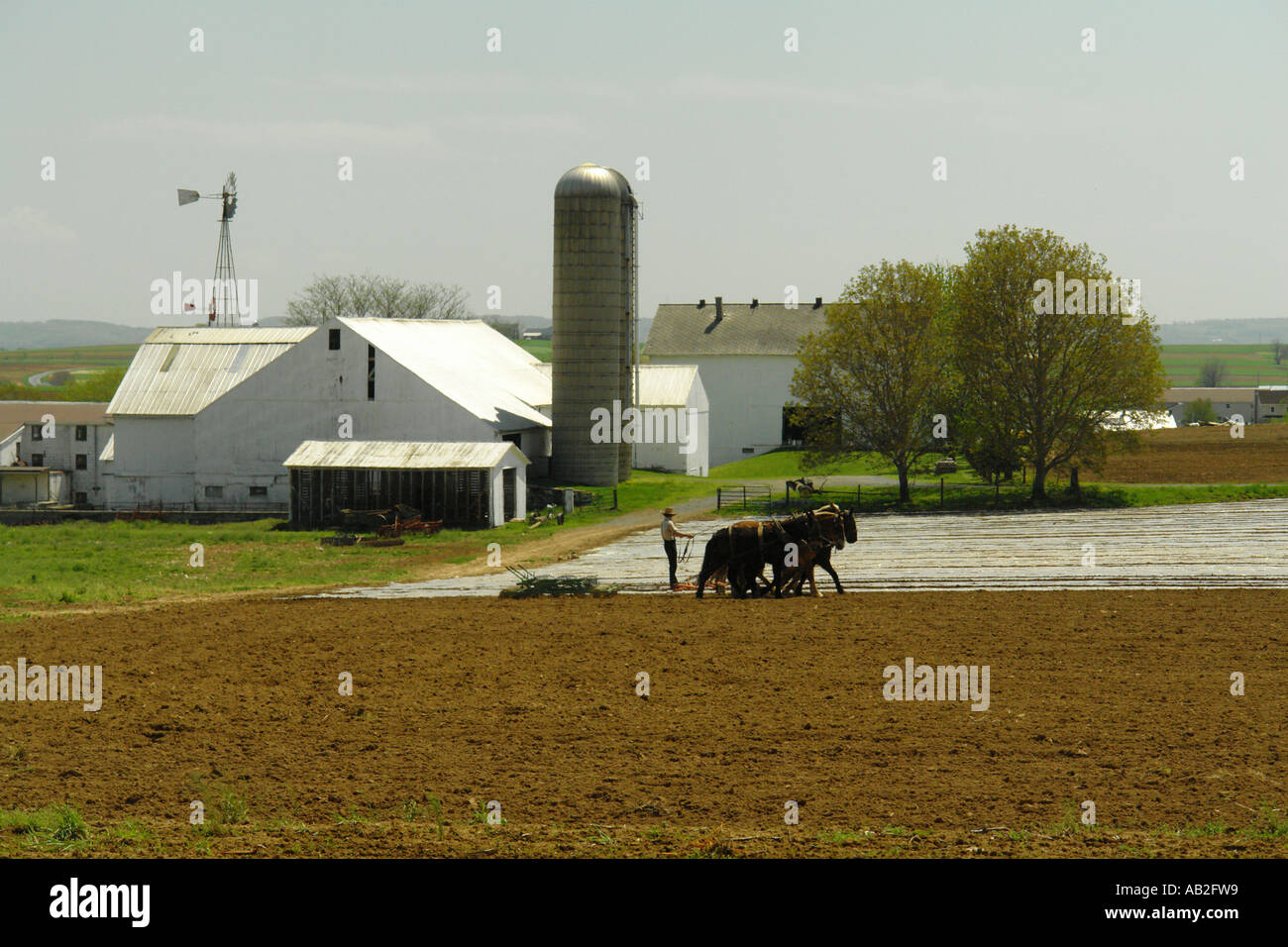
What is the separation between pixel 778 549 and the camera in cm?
2245

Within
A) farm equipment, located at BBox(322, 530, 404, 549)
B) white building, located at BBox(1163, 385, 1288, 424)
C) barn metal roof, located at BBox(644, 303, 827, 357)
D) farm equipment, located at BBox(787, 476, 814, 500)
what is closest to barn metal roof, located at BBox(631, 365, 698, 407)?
barn metal roof, located at BBox(644, 303, 827, 357)

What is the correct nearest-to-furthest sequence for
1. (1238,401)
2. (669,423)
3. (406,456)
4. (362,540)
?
(362,540) < (406,456) < (669,423) < (1238,401)

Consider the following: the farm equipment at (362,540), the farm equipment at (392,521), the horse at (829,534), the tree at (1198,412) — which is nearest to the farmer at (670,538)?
the horse at (829,534)

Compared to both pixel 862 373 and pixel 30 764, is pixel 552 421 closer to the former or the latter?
pixel 862 373

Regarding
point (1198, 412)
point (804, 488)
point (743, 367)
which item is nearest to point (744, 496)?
point (804, 488)

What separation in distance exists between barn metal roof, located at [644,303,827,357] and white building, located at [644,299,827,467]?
6 centimetres

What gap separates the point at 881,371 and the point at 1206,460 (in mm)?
25591

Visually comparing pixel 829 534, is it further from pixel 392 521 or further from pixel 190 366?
pixel 190 366

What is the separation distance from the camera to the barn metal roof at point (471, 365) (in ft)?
162

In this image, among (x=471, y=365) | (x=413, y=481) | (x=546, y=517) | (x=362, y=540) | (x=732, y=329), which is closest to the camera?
(x=362, y=540)

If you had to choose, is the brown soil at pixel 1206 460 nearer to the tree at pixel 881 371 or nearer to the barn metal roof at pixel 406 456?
the tree at pixel 881 371

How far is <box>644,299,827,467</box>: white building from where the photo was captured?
3014 inches

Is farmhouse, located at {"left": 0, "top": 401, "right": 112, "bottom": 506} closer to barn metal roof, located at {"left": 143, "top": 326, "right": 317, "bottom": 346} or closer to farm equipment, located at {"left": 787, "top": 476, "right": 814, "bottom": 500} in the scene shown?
barn metal roof, located at {"left": 143, "top": 326, "right": 317, "bottom": 346}
